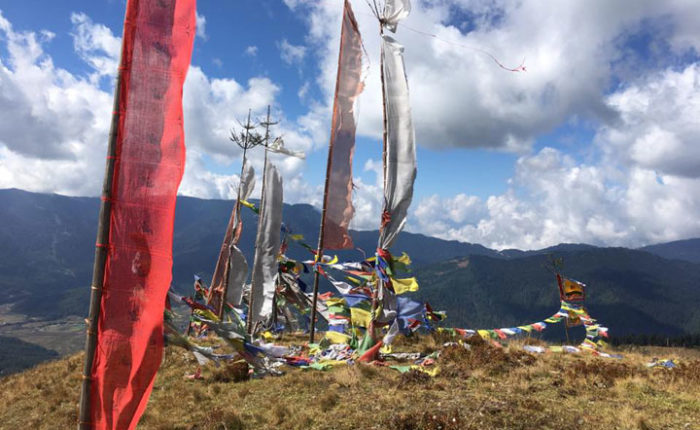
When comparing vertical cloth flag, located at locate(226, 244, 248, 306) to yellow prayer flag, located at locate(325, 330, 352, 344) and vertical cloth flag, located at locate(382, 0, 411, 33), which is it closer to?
yellow prayer flag, located at locate(325, 330, 352, 344)

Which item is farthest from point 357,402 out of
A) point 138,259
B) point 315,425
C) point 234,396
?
point 138,259

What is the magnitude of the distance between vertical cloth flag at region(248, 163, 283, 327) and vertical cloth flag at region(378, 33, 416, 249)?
8.50 metres

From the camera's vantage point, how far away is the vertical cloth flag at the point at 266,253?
64.0 feet

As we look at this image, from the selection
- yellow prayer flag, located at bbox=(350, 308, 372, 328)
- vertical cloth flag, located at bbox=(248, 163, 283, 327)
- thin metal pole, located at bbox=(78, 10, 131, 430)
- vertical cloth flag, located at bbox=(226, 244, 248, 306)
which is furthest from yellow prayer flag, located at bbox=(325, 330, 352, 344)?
vertical cloth flag, located at bbox=(226, 244, 248, 306)

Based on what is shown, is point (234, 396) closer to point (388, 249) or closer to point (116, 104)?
point (388, 249)

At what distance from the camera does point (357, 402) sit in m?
8.60

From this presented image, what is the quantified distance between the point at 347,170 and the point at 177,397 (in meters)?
8.95

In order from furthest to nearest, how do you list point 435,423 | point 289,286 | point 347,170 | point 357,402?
point 289,286
point 347,170
point 357,402
point 435,423

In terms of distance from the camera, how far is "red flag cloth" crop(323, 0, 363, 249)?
14695mm

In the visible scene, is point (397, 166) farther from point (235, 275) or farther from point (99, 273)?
point (235, 275)

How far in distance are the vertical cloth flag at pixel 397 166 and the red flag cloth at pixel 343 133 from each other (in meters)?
2.33

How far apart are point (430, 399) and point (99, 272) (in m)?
6.66

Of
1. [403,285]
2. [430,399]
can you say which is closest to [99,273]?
[430,399]

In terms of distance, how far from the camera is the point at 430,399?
8.53m
